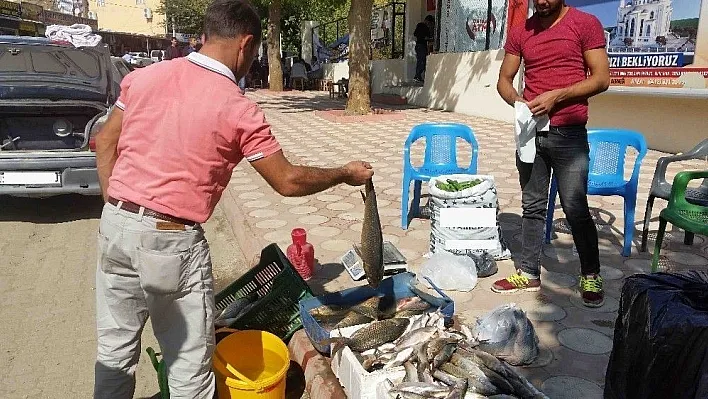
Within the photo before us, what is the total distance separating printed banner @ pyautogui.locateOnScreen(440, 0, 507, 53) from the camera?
44.5 ft

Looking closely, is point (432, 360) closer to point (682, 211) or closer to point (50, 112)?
point (682, 211)

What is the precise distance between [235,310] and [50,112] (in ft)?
14.6

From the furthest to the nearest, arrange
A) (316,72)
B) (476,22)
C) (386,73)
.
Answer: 1. (316,72)
2. (386,73)
3. (476,22)

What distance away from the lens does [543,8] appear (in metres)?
3.40

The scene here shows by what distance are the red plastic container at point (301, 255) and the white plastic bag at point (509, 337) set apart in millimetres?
1535

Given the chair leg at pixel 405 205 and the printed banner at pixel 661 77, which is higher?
the printed banner at pixel 661 77

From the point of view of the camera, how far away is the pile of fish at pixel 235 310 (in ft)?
10.8

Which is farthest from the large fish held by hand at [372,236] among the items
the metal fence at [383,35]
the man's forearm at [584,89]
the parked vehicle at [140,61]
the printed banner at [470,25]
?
the metal fence at [383,35]

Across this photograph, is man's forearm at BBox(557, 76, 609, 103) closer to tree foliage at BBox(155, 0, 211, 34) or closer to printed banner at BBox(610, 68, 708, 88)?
printed banner at BBox(610, 68, 708, 88)

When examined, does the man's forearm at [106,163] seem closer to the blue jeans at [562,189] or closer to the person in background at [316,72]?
the blue jeans at [562,189]

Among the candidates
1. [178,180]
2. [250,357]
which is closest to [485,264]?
[250,357]

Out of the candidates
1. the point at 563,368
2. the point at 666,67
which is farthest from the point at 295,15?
the point at 563,368

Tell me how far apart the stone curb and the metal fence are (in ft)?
54.8

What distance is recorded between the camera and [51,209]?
6.81 meters
